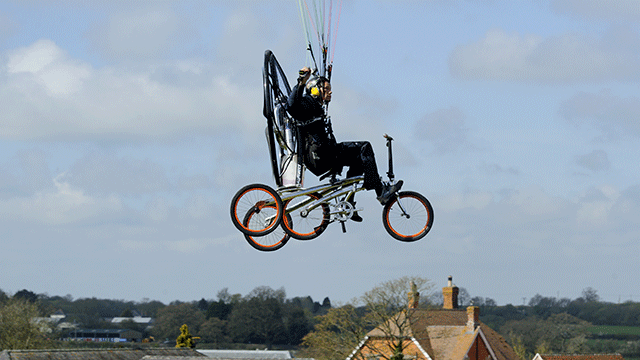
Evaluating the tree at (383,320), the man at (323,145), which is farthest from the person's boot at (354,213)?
the tree at (383,320)

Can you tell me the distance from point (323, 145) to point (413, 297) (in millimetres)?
52758

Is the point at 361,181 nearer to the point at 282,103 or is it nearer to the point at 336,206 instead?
the point at 336,206

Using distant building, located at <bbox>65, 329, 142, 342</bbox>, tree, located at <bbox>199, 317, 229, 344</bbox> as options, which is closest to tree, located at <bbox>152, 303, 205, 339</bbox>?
tree, located at <bbox>199, 317, 229, 344</bbox>

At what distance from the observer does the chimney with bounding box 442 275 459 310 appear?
8362 centimetres

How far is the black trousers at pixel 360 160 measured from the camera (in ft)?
65.0

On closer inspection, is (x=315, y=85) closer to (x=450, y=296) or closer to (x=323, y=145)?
(x=323, y=145)

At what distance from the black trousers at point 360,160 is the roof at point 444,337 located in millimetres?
48122

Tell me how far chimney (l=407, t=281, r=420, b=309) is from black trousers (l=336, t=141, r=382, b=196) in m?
49.9

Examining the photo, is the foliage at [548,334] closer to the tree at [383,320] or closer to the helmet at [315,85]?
the tree at [383,320]

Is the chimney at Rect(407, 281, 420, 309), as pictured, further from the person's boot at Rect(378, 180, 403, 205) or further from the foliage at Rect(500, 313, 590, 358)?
the person's boot at Rect(378, 180, 403, 205)

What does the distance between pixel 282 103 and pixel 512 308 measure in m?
162

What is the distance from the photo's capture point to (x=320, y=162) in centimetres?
1989

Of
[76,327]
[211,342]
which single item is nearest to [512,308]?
[211,342]

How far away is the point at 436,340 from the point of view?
2852 inches
